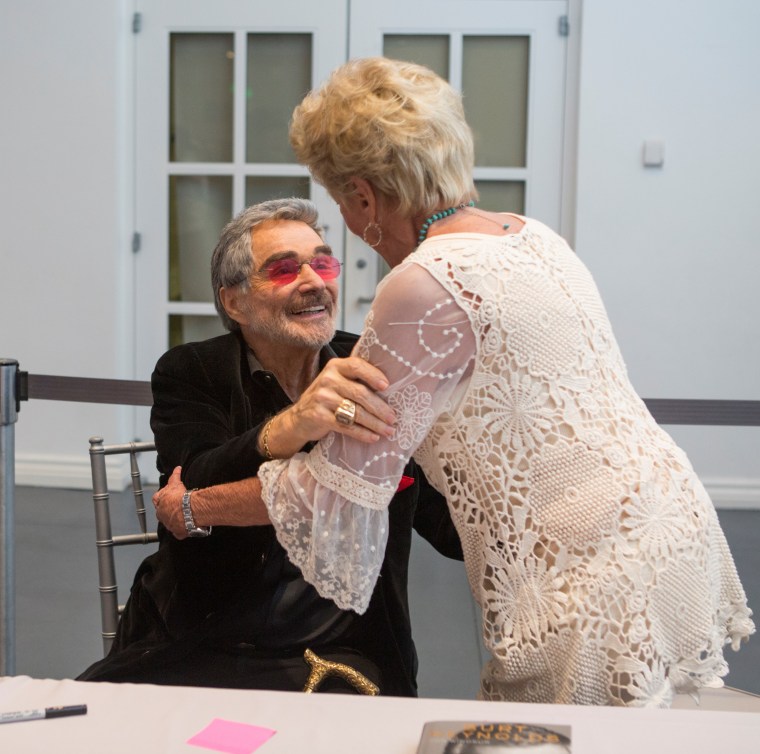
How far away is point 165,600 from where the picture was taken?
1.87 meters

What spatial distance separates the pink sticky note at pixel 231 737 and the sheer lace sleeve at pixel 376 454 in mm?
329

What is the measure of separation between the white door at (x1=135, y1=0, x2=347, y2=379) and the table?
414 cm

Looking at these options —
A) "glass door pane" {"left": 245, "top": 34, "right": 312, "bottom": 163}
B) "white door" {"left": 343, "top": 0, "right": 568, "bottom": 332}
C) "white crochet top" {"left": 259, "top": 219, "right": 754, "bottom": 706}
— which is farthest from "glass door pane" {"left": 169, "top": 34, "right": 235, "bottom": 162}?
"white crochet top" {"left": 259, "top": 219, "right": 754, "bottom": 706}

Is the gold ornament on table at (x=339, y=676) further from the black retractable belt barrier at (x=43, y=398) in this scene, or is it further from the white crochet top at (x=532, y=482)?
the black retractable belt barrier at (x=43, y=398)

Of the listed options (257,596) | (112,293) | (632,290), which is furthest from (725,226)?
(257,596)

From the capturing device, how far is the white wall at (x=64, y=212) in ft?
16.7

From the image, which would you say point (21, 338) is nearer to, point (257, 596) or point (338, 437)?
point (257, 596)

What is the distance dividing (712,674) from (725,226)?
387 cm

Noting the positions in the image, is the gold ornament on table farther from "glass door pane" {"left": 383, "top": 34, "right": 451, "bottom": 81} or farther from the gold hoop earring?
"glass door pane" {"left": 383, "top": 34, "right": 451, "bottom": 81}

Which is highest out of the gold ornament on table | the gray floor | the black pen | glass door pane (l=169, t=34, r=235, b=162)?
glass door pane (l=169, t=34, r=235, b=162)

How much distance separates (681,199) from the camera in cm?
486

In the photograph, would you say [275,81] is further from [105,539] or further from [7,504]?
[105,539]

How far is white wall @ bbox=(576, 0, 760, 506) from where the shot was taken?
4789 millimetres

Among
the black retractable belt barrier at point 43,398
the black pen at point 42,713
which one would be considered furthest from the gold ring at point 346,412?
the black retractable belt barrier at point 43,398
